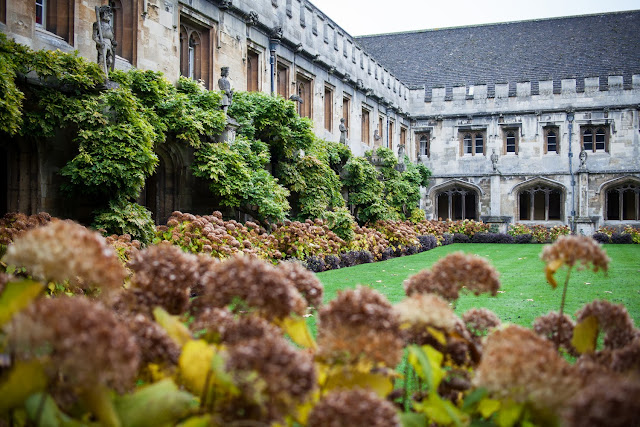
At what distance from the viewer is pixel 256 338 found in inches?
45.6

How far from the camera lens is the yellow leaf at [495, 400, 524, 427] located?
115 cm

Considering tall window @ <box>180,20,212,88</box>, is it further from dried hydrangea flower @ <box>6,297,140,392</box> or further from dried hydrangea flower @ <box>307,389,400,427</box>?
dried hydrangea flower @ <box>307,389,400,427</box>

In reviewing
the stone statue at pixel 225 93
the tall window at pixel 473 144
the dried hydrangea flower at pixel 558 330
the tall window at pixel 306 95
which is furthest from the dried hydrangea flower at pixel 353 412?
the tall window at pixel 473 144

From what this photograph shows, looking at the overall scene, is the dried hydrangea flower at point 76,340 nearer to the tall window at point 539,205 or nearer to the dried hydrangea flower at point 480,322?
the dried hydrangea flower at point 480,322

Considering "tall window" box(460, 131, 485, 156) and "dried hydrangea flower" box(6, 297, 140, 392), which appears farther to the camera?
"tall window" box(460, 131, 485, 156)

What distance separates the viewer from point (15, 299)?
1.03 meters

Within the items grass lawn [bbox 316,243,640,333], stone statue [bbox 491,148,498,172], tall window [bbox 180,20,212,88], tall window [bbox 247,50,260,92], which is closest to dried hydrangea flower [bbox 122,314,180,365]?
grass lawn [bbox 316,243,640,333]

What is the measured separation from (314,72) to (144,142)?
10.9m

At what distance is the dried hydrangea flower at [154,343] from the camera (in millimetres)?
1244

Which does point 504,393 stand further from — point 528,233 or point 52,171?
point 528,233

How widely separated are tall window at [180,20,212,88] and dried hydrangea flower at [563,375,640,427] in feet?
40.4

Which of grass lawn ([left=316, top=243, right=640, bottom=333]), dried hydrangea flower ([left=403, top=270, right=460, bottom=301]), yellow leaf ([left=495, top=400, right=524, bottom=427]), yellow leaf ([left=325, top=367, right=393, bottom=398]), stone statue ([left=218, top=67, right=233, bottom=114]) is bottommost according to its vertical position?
grass lawn ([left=316, top=243, right=640, bottom=333])

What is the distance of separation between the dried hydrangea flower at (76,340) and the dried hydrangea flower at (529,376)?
75 cm

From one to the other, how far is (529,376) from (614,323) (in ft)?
2.09
